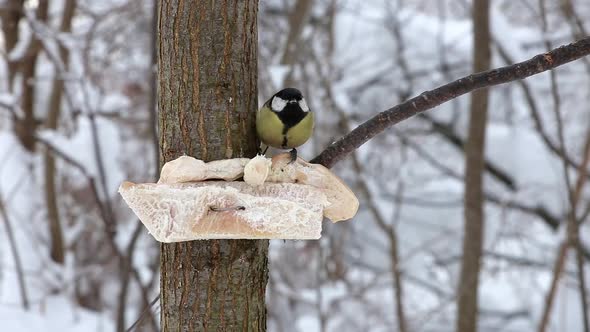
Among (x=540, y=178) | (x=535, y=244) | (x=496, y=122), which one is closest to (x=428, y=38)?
(x=496, y=122)

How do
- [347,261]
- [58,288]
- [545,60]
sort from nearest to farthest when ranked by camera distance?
[545,60], [58,288], [347,261]

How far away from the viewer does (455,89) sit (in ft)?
3.09

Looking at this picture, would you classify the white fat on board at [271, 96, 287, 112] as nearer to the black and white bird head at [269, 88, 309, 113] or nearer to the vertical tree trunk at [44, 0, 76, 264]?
the black and white bird head at [269, 88, 309, 113]

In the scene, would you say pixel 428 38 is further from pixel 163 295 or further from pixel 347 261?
pixel 163 295

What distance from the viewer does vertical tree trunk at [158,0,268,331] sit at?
2.99ft

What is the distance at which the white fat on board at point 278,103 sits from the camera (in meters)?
1.11

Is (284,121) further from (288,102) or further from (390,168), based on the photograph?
(390,168)

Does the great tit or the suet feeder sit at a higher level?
the great tit

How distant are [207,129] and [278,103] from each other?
232 mm

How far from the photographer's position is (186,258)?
0.91 m

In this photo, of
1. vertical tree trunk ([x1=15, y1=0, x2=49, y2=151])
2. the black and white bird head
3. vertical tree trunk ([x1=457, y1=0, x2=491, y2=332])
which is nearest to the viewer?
the black and white bird head

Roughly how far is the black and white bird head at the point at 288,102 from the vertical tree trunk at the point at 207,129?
0.52 feet

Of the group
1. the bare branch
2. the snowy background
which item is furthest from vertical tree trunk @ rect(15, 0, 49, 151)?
the bare branch

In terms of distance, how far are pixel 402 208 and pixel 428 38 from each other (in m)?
1.15
